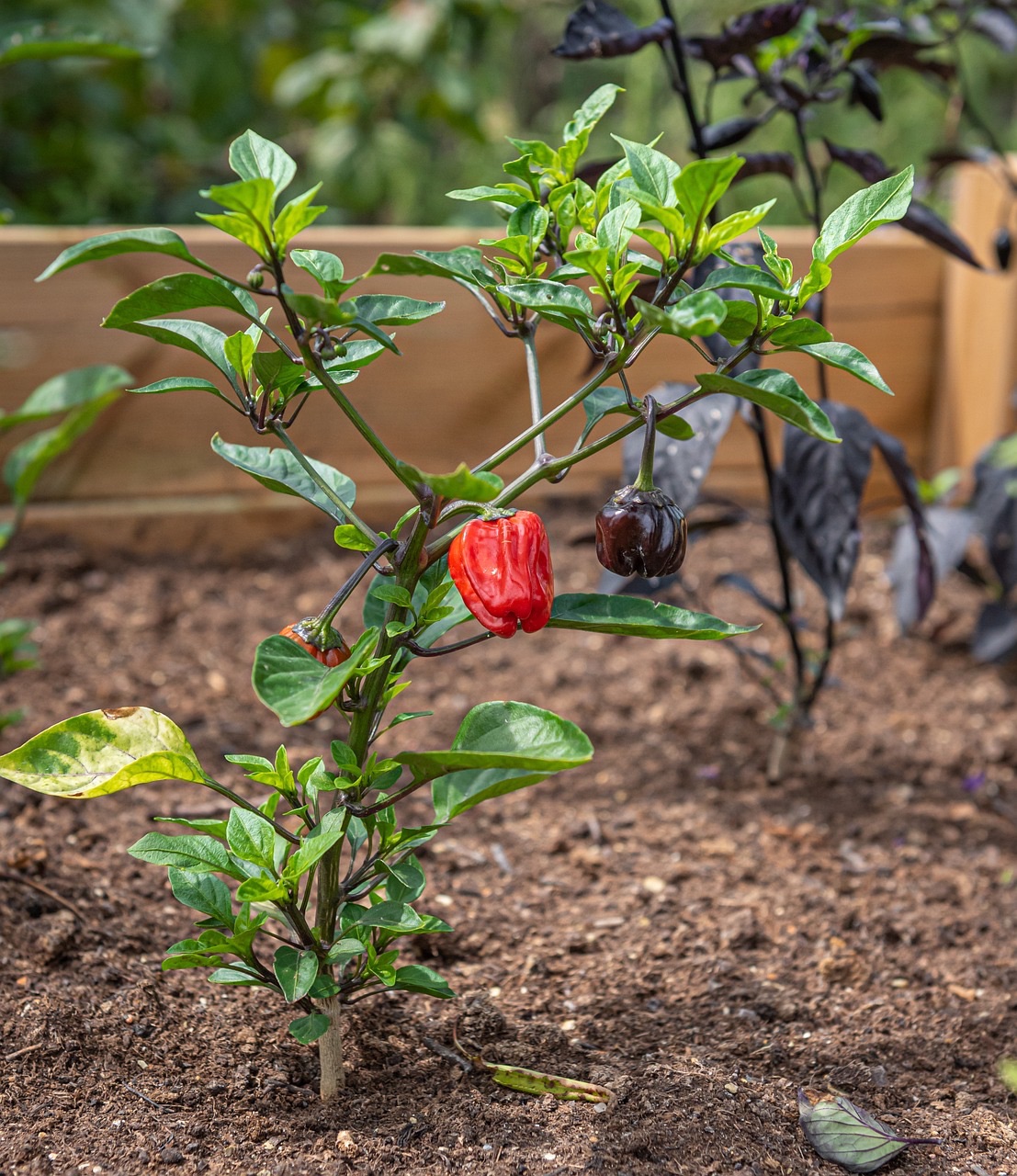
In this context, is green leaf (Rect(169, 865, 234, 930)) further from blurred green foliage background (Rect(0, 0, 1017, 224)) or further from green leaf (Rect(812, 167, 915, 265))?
blurred green foliage background (Rect(0, 0, 1017, 224))

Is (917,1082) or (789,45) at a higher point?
(789,45)

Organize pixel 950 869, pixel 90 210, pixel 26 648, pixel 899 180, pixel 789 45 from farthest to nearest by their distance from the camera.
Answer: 1. pixel 90 210
2. pixel 26 648
3. pixel 950 869
4. pixel 789 45
5. pixel 899 180

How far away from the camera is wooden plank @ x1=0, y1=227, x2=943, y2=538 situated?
2.05m

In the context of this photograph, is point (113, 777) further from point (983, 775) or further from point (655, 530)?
point (983, 775)

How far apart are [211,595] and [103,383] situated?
661mm

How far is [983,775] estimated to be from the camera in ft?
5.79

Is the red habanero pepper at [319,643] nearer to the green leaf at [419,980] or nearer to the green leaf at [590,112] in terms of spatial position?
the green leaf at [419,980]

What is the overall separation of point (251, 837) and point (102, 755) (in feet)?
0.43

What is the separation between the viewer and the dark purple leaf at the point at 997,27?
5.22ft

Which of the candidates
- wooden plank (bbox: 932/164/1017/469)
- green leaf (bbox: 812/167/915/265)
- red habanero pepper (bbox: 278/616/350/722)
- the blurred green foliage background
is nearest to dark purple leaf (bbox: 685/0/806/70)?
green leaf (bbox: 812/167/915/265)

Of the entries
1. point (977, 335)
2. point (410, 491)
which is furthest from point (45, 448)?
point (977, 335)

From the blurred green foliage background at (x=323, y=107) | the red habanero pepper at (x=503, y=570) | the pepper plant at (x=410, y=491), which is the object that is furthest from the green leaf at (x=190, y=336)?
the blurred green foliage background at (x=323, y=107)

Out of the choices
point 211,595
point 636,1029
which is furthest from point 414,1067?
point 211,595

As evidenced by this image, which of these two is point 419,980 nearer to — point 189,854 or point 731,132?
point 189,854
